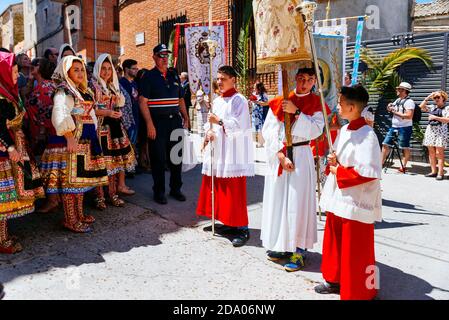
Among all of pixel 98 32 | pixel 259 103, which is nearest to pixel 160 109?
pixel 259 103

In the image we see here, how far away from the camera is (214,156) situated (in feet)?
15.7

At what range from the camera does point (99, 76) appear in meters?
5.23

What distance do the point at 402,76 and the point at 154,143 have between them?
7045 mm

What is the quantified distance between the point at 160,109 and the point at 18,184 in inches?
91.4

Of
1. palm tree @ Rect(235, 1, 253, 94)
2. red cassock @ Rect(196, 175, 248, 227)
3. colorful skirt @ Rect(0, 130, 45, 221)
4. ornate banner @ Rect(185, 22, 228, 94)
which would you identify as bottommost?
red cassock @ Rect(196, 175, 248, 227)

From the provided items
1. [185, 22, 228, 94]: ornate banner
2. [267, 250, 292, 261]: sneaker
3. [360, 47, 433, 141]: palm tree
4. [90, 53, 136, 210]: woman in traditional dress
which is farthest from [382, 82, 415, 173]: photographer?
[90, 53, 136, 210]: woman in traditional dress

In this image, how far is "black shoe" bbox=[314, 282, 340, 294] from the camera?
3.44 metres

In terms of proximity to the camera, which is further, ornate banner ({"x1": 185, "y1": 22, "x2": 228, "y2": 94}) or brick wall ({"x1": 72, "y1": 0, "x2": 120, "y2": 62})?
brick wall ({"x1": 72, "y1": 0, "x2": 120, "y2": 62})

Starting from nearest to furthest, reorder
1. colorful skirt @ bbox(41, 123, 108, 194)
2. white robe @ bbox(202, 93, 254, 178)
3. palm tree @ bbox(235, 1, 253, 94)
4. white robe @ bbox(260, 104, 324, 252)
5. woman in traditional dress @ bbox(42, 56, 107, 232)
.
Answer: white robe @ bbox(260, 104, 324, 252) → woman in traditional dress @ bbox(42, 56, 107, 232) → colorful skirt @ bbox(41, 123, 108, 194) → white robe @ bbox(202, 93, 254, 178) → palm tree @ bbox(235, 1, 253, 94)

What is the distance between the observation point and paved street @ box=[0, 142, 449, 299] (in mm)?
3436

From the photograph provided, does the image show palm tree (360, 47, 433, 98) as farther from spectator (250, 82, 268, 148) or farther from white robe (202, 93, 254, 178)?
white robe (202, 93, 254, 178)

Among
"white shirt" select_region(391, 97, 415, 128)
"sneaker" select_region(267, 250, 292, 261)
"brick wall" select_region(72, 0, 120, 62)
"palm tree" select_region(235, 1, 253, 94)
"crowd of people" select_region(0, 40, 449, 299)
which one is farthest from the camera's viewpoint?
"brick wall" select_region(72, 0, 120, 62)

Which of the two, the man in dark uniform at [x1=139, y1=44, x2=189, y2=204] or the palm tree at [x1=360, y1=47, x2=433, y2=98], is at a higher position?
the palm tree at [x1=360, y1=47, x2=433, y2=98]

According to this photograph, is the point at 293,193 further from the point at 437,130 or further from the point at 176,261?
the point at 437,130
